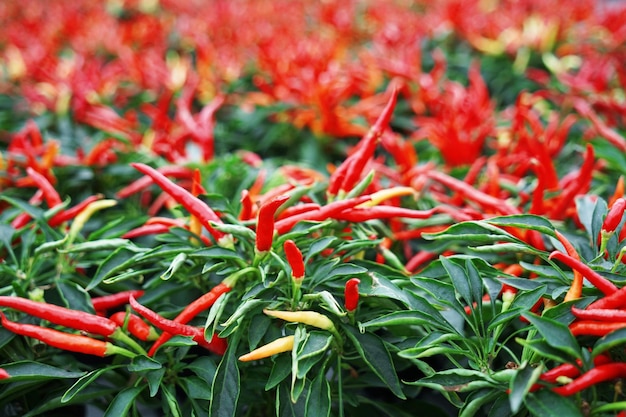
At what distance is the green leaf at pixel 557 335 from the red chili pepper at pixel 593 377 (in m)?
0.03

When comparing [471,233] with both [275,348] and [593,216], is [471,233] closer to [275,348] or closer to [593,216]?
[593,216]

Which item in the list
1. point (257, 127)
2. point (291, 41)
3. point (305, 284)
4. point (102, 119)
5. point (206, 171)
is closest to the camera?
point (305, 284)

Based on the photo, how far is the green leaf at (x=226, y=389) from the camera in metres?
1.01

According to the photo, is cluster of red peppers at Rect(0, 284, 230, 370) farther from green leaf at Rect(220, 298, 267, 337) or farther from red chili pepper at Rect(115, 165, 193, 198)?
red chili pepper at Rect(115, 165, 193, 198)

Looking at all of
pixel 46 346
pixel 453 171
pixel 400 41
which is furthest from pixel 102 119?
pixel 400 41

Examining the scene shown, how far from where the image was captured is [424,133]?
85.8 inches

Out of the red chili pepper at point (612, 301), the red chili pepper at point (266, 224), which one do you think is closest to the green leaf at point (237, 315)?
the red chili pepper at point (266, 224)

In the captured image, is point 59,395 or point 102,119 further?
point 102,119

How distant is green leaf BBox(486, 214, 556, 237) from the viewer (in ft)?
3.44

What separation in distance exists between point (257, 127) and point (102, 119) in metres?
0.59

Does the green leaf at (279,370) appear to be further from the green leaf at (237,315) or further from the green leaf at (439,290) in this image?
the green leaf at (439,290)

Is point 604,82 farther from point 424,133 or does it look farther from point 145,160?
point 145,160

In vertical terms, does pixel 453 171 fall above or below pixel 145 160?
above

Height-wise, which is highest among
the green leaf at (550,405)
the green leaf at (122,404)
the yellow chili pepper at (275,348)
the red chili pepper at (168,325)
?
the green leaf at (550,405)
